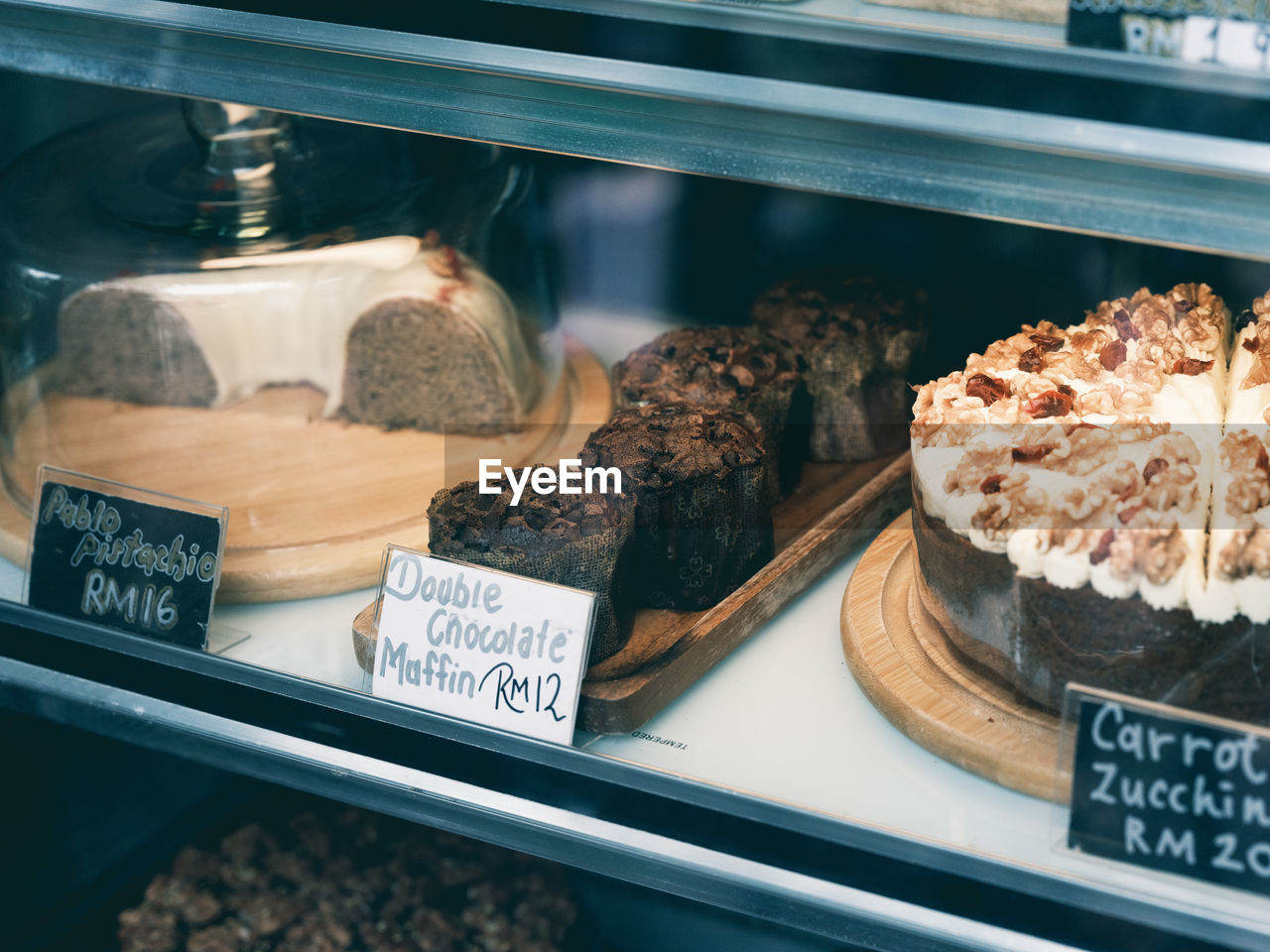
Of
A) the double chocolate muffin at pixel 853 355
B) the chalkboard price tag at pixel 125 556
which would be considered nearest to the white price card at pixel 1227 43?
the double chocolate muffin at pixel 853 355

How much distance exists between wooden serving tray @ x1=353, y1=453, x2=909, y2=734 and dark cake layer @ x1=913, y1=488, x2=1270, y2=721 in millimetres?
229

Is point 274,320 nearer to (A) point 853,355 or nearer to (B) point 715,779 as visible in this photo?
(A) point 853,355

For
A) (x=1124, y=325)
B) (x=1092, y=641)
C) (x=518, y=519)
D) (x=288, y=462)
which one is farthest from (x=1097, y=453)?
(x=288, y=462)

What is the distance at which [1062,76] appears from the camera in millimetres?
748

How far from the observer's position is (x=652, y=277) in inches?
67.2

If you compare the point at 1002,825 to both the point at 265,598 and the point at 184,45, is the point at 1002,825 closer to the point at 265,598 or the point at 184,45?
the point at 265,598

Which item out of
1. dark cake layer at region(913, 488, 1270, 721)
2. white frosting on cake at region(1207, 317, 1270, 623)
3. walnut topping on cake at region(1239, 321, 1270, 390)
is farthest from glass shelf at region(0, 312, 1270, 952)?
walnut topping on cake at region(1239, 321, 1270, 390)

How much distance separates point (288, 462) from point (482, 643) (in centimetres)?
58

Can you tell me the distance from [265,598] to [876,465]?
71 centimetres

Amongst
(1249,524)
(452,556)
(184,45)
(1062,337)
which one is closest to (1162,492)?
(1249,524)

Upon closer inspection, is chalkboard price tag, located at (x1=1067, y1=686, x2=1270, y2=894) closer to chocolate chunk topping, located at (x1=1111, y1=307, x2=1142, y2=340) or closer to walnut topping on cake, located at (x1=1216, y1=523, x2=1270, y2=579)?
walnut topping on cake, located at (x1=1216, y1=523, x2=1270, y2=579)

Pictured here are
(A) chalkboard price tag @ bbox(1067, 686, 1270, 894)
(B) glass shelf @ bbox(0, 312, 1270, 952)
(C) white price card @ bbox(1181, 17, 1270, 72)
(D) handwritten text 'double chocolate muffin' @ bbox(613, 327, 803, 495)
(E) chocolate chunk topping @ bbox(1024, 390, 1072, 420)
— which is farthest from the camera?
(D) handwritten text 'double chocolate muffin' @ bbox(613, 327, 803, 495)

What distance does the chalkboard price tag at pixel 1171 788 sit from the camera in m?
0.83

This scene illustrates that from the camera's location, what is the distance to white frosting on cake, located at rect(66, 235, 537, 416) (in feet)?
4.69
